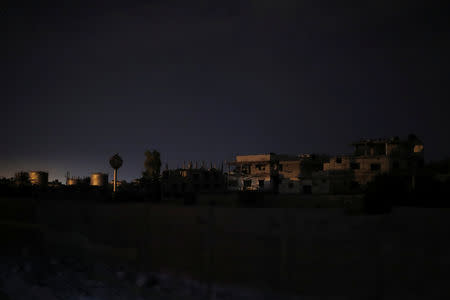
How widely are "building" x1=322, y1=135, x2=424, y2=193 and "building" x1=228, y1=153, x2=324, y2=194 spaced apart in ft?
14.7

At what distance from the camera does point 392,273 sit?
9.97m

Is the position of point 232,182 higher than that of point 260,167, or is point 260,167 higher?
point 260,167

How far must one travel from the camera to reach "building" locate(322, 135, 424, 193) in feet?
173

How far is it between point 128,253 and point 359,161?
46356 millimetres

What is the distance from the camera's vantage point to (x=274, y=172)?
63.5 m

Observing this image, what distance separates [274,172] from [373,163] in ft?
52.3

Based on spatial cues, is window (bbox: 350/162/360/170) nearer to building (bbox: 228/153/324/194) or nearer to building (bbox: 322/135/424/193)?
building (bbox: 322/135/424/193)

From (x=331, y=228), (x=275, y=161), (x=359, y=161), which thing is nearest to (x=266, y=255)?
(x=331, y=228)

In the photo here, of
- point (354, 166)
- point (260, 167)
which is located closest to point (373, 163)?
point (354, 166)

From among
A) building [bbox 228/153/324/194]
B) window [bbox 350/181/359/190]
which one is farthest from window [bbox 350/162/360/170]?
building [bbox 228/153/324/194]

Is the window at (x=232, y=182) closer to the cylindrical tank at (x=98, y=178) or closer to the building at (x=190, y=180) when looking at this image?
the building at (x=190, y=180)

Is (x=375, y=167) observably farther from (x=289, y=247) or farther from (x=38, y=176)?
(x=38, y=176)

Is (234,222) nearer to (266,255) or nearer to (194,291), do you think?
(266,255)

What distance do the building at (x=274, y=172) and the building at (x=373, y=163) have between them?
4492 millimetres
